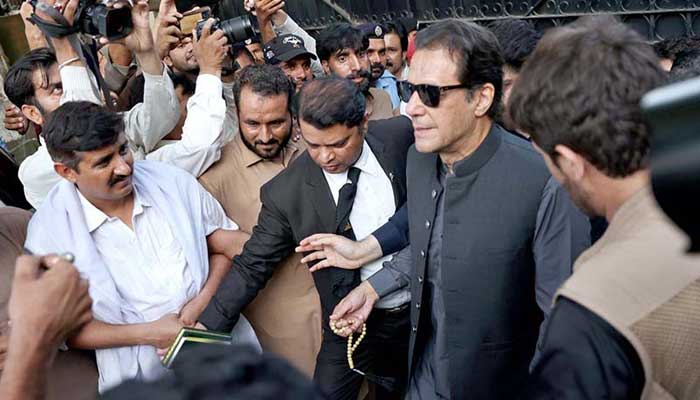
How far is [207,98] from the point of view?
10.2 ft

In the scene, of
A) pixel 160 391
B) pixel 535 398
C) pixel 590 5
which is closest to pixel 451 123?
pixel 535 398

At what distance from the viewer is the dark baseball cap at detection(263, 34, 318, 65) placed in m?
3.89

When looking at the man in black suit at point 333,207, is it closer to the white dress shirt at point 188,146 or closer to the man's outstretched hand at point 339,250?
the man's outstretched hand at point 339,250

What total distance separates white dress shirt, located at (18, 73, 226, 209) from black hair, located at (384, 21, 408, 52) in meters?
2.51

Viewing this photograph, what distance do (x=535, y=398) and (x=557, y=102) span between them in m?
0.59

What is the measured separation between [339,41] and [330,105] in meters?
1.64

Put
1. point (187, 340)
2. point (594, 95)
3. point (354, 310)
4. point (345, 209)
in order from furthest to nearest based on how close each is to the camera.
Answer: point (345, 209)
point (354, 310)
point (187, 340)
point (594, 95)

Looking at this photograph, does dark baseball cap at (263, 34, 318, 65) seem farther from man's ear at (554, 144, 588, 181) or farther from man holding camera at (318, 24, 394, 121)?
man's ear at (554, 144, 588, 181)

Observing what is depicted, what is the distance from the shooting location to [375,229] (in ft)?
8.69

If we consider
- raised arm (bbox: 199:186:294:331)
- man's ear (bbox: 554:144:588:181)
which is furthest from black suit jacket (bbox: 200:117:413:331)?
man's ear (bbox: 554:144:588:181)

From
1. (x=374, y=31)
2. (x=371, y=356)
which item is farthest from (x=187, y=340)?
(x=374, y=31)

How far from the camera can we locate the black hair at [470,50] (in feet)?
7.32

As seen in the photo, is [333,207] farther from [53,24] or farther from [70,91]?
[53,24]

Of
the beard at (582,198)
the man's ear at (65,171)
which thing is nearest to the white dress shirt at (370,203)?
the man's ear at (65,171)
